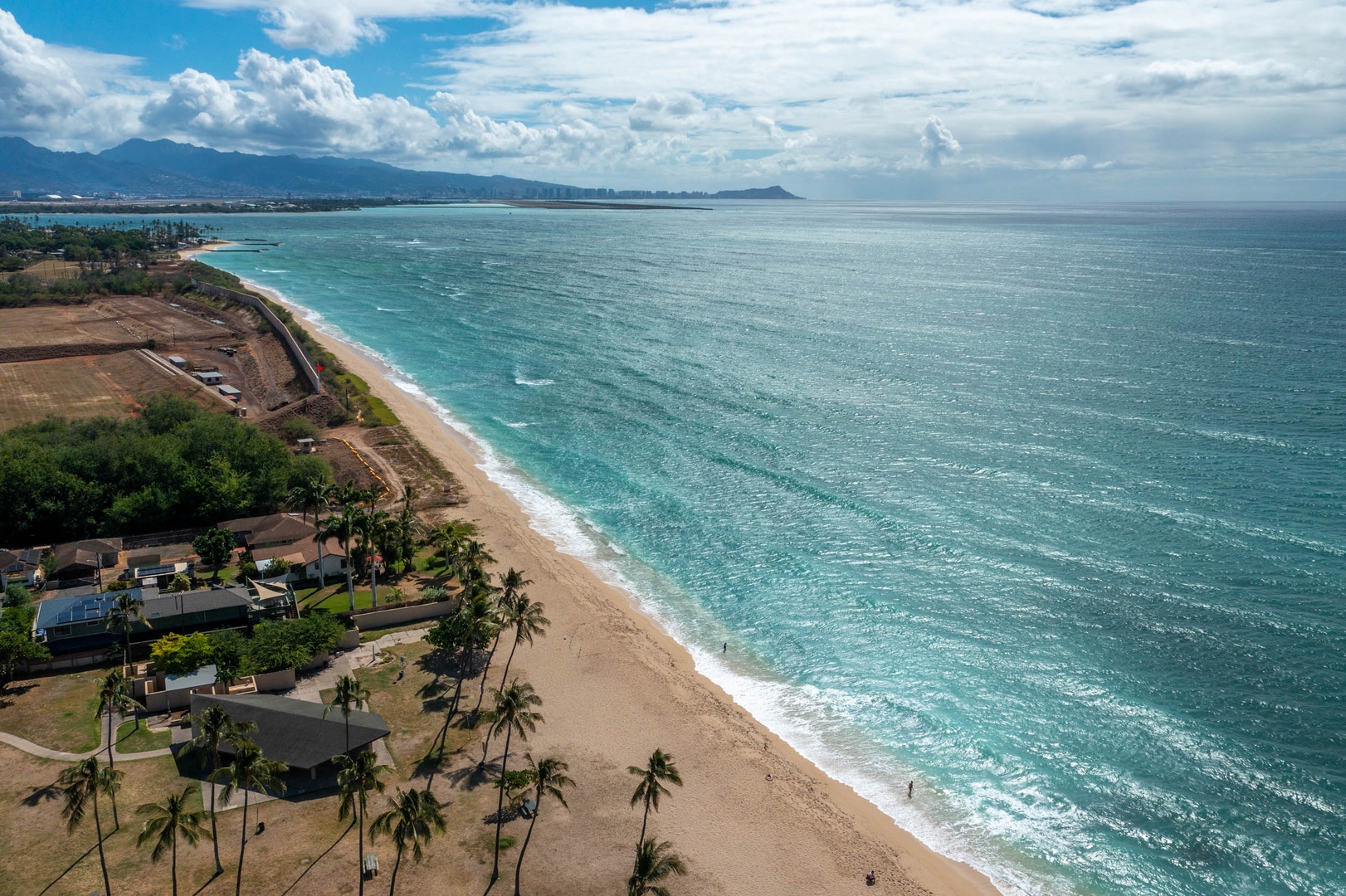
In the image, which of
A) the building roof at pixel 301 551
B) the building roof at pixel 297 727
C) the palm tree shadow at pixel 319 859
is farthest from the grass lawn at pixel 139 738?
the building roof at pixel 301 551

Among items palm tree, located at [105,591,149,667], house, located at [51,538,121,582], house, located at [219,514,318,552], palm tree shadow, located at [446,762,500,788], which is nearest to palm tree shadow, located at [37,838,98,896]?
palm tree, located at [105,591,149,667]

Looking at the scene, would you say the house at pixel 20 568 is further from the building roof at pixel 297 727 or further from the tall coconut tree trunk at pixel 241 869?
the tall coconut tree trunk at pixel 241 869

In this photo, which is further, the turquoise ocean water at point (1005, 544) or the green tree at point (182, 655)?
the green tree at point (182, 655)

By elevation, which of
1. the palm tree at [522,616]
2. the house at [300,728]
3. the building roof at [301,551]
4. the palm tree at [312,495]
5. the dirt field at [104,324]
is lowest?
the house at [300,728]

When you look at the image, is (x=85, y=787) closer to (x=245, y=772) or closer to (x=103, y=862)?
(x=103, y=862)

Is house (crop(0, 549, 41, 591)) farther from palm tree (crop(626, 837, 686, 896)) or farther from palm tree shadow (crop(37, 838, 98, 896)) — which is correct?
palm tree (crop(626, 837, 686, 896))

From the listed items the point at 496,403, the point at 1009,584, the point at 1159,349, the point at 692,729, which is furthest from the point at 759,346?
the point at 692,729

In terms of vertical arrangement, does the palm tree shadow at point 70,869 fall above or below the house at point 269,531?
below

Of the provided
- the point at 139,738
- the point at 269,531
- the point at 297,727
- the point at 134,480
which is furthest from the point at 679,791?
the point at 134,480
